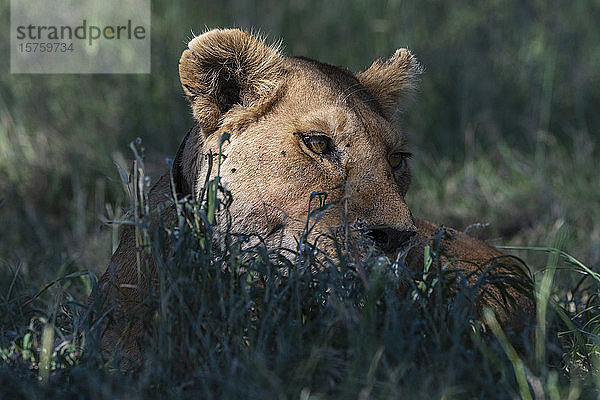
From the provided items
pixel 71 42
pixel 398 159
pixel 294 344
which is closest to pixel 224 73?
pixel 398 159

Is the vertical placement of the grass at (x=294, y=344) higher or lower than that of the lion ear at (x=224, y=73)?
lower

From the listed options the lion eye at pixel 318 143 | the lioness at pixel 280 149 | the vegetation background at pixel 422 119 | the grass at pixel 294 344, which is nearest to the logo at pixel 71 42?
the vegetation background at pixel 422 119

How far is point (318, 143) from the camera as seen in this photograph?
3389 millimetres

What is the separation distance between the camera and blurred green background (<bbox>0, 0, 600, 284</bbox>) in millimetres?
5730

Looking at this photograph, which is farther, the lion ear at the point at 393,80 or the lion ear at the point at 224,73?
the lion ear at the point at 393,80

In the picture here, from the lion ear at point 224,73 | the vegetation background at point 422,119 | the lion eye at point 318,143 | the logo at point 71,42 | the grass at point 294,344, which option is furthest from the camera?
the logo at point 71,42

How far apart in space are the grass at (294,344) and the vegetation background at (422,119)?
170 cm

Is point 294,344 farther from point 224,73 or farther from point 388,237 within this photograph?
point 224,73

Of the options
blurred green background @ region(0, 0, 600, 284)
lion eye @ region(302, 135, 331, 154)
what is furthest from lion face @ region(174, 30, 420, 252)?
blurred green background @ region(0, 0, 600, 284)

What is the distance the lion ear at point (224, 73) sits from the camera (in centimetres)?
348

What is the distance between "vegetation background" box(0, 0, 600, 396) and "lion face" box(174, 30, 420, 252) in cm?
147

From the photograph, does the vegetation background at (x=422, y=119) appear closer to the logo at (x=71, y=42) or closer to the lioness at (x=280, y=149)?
the logo at (x=71, y=42)

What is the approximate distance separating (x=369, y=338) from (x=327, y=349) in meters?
0.13

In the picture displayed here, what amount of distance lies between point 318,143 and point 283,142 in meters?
0.14
